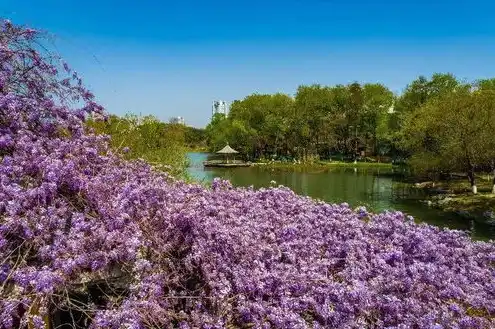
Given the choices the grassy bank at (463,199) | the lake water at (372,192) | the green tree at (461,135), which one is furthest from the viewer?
the green tree at (461,135)

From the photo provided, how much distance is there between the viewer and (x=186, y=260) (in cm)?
403

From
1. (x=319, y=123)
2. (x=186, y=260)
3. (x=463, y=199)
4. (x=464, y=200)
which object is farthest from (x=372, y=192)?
(x=319, y=123)

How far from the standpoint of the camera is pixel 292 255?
177 inches

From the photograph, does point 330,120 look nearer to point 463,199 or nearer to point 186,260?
point 463,199

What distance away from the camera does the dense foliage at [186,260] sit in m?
3.71

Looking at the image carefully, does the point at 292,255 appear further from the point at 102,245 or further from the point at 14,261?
the point at 14,261

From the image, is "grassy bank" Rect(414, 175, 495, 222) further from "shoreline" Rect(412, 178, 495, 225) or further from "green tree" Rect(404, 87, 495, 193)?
"green tree" Rect(404, 87, 495, 193)

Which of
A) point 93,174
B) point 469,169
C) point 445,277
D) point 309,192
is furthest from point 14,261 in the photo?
point 469,169

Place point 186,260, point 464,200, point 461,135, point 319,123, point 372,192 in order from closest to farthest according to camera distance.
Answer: point 186,260 < point 464,200 < point 461,135 < point 372,192 < point 319,123

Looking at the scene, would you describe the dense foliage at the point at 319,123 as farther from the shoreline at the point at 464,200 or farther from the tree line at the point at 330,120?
the shoreline at the point at 464,200

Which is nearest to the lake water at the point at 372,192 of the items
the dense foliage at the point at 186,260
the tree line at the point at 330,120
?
the tree line at the point at 330,120

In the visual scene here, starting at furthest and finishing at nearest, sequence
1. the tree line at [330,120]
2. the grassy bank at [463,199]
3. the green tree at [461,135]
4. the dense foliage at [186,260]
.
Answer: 1. the tree line at [330,120]
2. the green tree at [461,135]
3. the grassy bank at [463,199]
4. the dense foliage at [186,260]

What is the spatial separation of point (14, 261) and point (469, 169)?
3921 centimetres

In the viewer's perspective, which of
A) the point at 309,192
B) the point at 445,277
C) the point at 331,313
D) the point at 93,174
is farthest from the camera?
the point at 309,192
